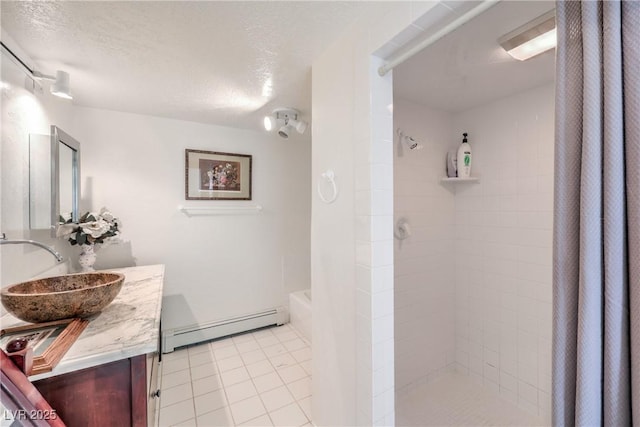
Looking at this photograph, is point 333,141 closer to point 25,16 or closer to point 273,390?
point 25,16

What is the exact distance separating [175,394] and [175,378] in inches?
7.7

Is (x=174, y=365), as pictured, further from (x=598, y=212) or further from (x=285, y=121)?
(x=598, y=212)

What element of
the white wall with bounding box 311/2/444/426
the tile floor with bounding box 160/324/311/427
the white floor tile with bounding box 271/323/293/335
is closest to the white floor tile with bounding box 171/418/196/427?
the tile floor with bounding box 160/324/311/427

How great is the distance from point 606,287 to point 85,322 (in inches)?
63.5

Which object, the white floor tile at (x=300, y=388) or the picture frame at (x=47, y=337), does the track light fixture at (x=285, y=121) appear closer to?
the picture frame at (x=47, y=337)

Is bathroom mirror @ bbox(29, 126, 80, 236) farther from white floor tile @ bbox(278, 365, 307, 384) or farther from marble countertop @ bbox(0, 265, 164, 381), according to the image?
white floor tile @ bbox(278, 365, 307, 384)

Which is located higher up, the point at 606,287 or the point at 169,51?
the point at 169,51

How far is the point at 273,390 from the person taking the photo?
1.98 metres

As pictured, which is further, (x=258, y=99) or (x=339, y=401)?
(x=258, y=99)

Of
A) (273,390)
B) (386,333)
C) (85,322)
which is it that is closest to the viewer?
(85,322)

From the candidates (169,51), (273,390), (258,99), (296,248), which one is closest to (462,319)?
(273,390)

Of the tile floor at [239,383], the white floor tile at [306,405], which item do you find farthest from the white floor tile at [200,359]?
the white floor tile at [306,405]

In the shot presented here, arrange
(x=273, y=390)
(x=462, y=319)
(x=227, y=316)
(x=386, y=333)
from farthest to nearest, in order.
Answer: (x=227, y=316) → (x=462, y=319) → (x=273, y=390) → (x=386, y=333)

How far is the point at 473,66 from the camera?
153 centimetres
